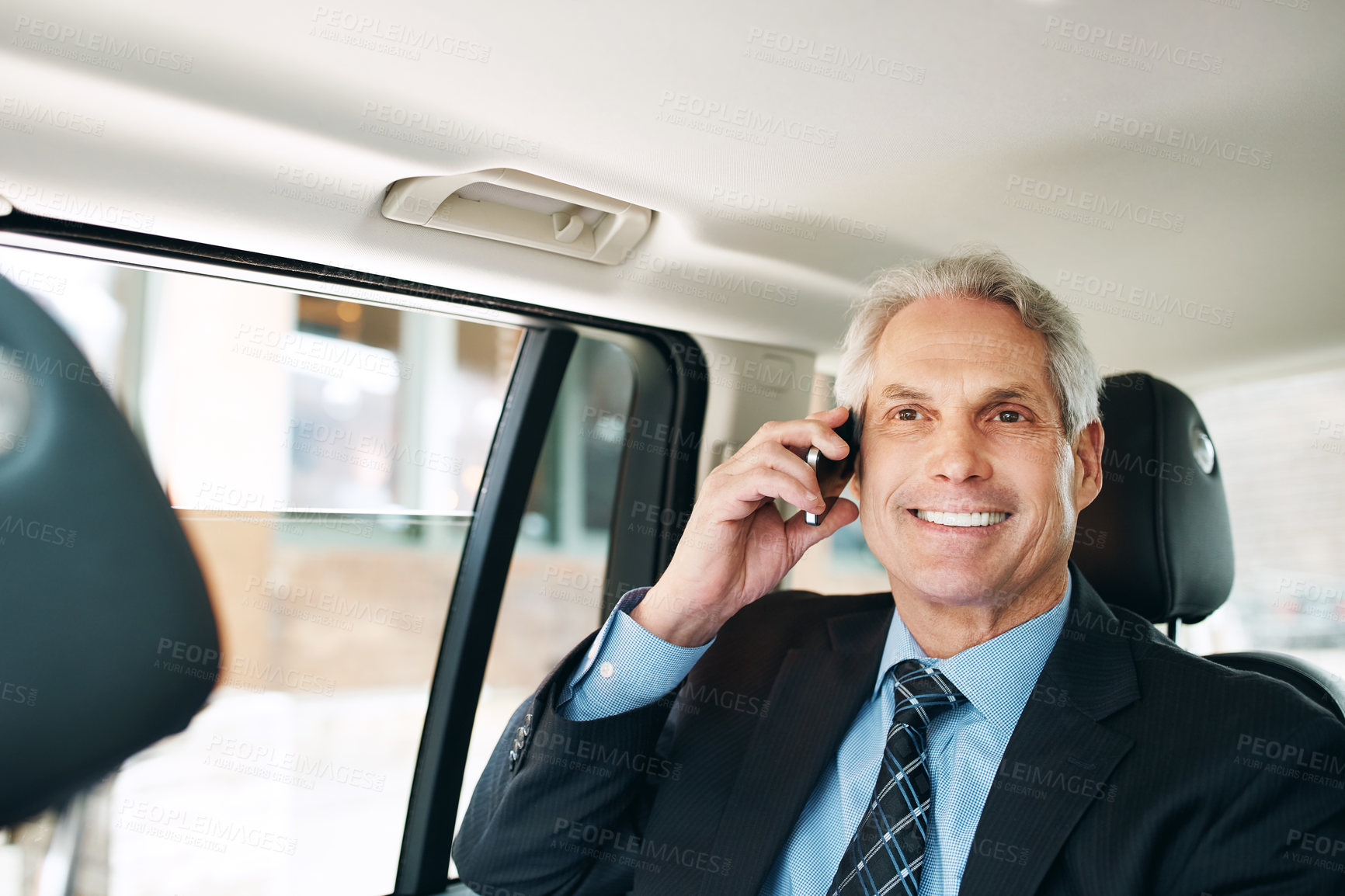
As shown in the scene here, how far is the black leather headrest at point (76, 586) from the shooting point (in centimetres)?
209

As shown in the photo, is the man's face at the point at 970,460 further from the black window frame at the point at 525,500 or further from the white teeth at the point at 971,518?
the black window frame at the point at 525,500

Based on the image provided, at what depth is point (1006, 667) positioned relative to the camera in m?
1.56

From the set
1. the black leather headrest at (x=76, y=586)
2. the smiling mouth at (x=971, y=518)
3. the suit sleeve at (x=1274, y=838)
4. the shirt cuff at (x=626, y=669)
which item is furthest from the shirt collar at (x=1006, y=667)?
the black leather headrest at (x=76, y=586)

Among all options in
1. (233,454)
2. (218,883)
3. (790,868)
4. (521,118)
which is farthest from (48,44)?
(233,454)

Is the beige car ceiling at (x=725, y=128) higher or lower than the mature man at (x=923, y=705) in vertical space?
higher

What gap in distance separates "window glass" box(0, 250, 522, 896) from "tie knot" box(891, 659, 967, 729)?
4.73 ft

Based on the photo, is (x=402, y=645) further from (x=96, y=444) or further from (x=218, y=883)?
(x=96, y=444)

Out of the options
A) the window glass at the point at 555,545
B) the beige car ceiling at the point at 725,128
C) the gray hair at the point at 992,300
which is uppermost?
the beige car ceiling at the point at 725,128

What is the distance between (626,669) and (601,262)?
38.1 inches

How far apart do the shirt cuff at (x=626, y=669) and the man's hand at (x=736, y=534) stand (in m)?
0.04

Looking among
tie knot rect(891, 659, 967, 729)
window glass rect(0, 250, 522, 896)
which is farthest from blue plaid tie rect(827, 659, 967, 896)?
window glass rect(0, 250, 522, 896)

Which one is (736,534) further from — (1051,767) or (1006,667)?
(1051,767)

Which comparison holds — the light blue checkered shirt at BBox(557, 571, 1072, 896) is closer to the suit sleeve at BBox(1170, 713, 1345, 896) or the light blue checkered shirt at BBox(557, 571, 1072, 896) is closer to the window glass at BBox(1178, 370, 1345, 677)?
the suit sleeve at BBox(1170, 713, 1345, 896)

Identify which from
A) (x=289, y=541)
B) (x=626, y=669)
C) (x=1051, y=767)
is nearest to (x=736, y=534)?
(x=626, y=669)
